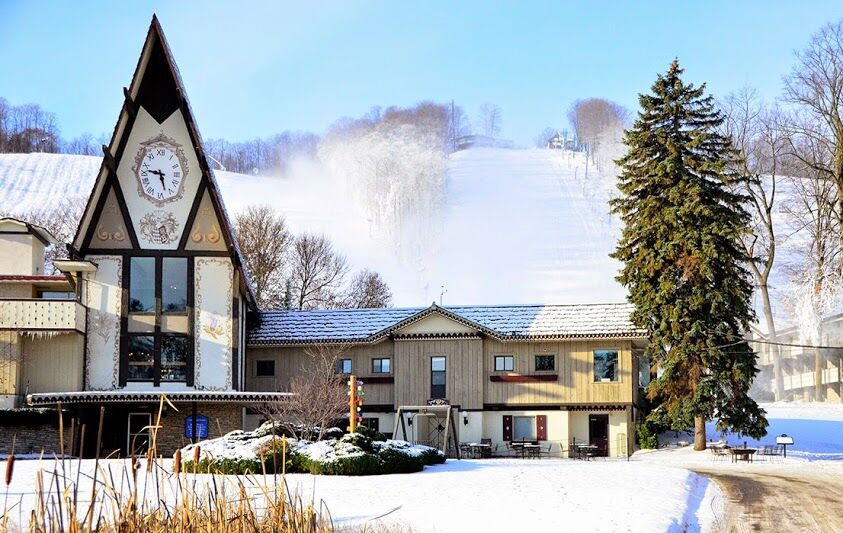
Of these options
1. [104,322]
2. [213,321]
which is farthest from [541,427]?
[104,322]

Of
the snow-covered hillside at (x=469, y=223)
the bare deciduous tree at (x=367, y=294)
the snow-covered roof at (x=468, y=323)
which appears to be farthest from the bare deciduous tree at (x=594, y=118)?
the snow-covered roof at (x=468, y=323)

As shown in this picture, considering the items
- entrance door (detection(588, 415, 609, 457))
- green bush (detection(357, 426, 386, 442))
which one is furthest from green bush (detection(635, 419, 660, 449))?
green bush (detection(357, 426, 386, 442))

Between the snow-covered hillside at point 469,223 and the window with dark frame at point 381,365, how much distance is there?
171ft

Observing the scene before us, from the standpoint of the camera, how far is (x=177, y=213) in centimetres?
4331

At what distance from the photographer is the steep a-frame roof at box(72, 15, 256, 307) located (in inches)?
1672

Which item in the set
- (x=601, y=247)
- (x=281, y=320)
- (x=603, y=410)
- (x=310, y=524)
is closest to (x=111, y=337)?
(x=281, y=320)

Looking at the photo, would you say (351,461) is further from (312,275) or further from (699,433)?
(312,275)

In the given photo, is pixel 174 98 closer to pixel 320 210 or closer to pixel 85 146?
pixel 320 210

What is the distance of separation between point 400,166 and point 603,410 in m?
106

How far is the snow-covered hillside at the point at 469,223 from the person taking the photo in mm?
108875

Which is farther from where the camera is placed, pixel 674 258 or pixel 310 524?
pixel 674 258

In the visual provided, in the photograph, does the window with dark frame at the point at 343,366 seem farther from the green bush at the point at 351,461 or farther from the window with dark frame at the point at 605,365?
the green bush at the point at 351,461

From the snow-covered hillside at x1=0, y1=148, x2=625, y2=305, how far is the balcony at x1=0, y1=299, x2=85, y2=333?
197 ft

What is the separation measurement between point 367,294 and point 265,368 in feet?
118
